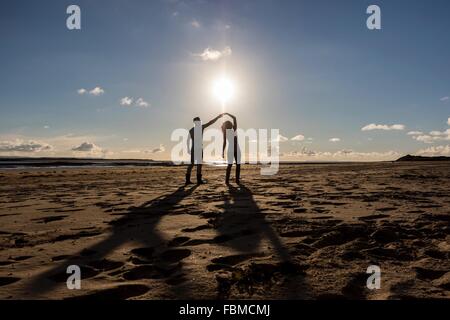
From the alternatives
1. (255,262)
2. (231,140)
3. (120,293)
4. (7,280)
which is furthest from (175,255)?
(231,140)

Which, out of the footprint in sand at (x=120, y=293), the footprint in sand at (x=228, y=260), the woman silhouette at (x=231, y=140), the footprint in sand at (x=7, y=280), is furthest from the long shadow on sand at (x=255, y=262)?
the woman silhouette at (x=231, y=140)

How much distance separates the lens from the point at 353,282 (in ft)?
10.4

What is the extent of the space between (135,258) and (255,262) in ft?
4.54

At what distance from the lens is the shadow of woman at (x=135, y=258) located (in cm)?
337

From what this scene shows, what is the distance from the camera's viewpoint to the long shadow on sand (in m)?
3.07

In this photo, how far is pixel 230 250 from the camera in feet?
13.9

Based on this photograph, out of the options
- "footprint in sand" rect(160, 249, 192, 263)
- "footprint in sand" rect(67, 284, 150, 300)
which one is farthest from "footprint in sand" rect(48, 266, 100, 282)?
"footprint in sand" rect(160, 249, 192, 263)

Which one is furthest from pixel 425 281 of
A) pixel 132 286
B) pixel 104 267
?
pixel 104 267

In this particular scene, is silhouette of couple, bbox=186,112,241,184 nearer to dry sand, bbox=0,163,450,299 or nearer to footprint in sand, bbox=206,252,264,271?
dry sand, bbox=0,163,450,299

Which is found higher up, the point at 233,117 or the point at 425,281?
the point at 233,117

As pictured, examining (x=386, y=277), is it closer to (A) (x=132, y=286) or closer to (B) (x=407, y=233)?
(B) (x=407, y=233)

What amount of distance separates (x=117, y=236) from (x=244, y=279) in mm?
2488

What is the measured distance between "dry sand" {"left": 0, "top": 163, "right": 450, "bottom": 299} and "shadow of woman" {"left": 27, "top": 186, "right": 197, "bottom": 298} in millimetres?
12

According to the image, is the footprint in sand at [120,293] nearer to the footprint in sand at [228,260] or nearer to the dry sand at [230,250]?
the dry sand at [230,250]
